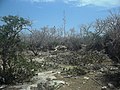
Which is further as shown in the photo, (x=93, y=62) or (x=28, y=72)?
(x=93, y=62)

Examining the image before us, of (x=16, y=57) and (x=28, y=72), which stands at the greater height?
(x=16, y=57)

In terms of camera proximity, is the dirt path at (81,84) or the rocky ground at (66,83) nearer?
the rocky ground at (66,83)

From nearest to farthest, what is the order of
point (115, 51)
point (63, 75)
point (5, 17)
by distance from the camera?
point (5, 17) < point (63, 75) < point (115, 51)

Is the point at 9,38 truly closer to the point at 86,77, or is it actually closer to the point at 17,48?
the point at 17,48

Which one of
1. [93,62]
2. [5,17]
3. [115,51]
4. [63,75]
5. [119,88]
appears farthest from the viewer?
[115,51]

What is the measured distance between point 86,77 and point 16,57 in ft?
10.3

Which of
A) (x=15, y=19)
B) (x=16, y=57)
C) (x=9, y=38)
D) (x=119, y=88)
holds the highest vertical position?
(x=15, y=19)

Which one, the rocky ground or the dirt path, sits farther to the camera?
the dirt path

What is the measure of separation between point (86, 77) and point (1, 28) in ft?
13.8

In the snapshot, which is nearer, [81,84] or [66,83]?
[81,84]

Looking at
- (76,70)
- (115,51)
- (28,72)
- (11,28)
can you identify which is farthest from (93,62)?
(11,28)

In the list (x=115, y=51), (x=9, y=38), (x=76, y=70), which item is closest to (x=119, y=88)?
(x=76, y=70)

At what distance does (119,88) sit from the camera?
9477 mm

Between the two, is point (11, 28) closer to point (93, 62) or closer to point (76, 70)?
point (76, 70)
